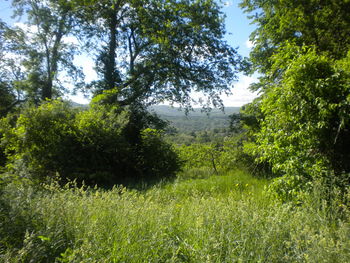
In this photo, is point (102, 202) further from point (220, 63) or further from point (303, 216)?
point (220, 63)

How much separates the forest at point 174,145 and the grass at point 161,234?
0.07 ft

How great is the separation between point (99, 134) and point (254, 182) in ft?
16.1

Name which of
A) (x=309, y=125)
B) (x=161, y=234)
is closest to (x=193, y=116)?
(x=309, y=125)

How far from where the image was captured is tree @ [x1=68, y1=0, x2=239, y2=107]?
11.0 metres

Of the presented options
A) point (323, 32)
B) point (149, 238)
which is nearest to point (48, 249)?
point (149, 238)

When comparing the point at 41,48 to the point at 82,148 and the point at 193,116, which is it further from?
the point at 193,116

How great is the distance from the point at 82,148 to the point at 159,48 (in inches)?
298

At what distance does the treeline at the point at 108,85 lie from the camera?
6305mm

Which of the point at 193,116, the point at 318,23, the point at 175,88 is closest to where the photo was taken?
the point at 318,23

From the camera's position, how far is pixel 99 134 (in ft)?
22.2

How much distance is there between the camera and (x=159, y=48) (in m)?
11.6

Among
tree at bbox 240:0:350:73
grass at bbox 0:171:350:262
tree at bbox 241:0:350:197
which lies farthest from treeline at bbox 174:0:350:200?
tree at bbox 240:0:350:73

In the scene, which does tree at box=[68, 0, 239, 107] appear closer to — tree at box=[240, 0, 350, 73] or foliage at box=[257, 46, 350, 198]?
tree at box=[240, 0, 350, 73]

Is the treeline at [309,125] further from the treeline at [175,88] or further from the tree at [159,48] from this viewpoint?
the tree at [159,48]
